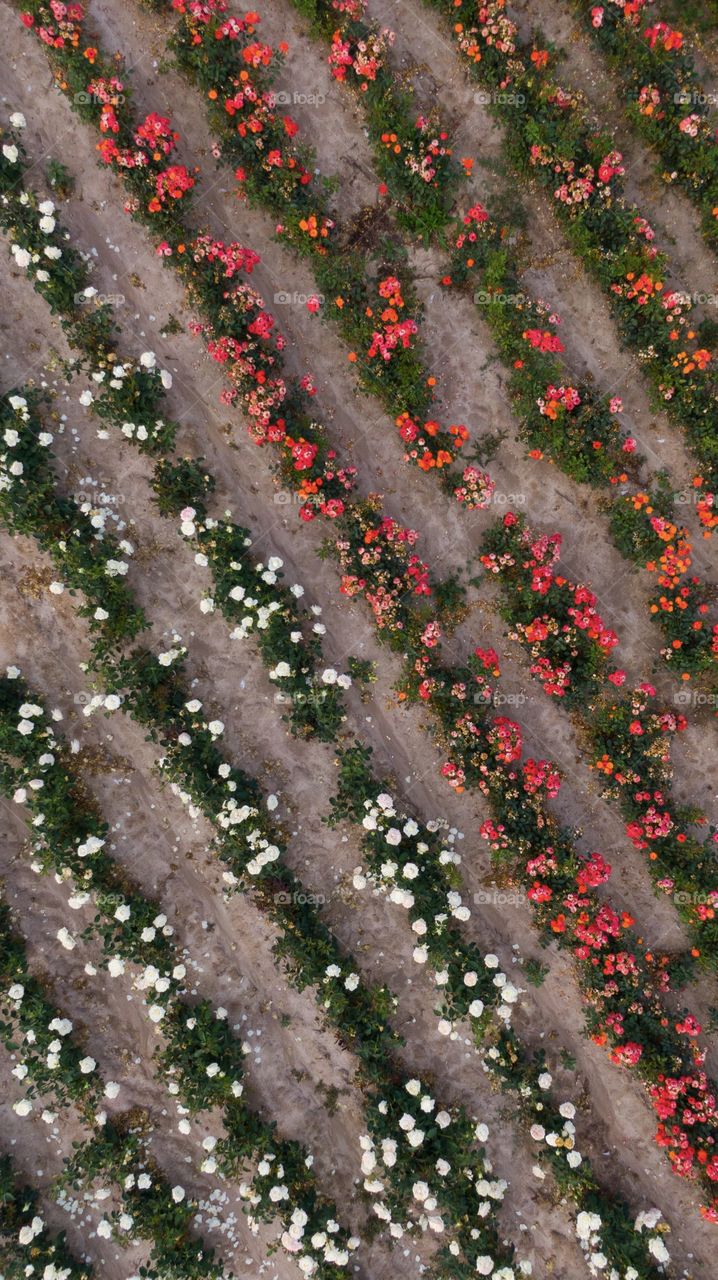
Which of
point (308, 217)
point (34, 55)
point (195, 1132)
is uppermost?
point (34, 55)

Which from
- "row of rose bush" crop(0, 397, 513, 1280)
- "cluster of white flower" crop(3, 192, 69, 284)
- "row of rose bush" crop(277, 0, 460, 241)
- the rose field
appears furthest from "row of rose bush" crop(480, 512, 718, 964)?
"cluster of white flower" crop(3, 192, 69, 284)

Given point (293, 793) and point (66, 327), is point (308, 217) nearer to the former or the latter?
point (66, 327)

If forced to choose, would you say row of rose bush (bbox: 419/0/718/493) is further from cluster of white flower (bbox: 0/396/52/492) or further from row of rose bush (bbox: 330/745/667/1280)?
cluster of white flower (bbox: 0/396/52/492)

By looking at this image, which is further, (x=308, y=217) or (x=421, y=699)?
(x=421, y=699)

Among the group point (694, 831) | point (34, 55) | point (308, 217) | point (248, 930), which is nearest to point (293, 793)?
point (248, 930)

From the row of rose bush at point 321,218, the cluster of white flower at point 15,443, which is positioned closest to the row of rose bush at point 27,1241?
the cluster of white flower at point 15,443

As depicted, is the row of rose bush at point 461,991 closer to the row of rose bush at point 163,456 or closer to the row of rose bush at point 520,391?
the row of rose bush at point 163,456
